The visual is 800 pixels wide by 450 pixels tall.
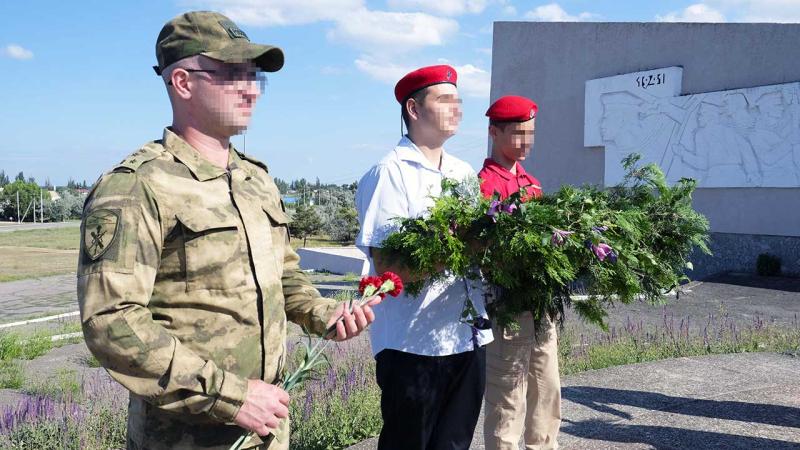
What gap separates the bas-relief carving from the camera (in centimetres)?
1343

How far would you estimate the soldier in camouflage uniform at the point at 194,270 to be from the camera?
5.67 ft

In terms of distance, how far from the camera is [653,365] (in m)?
6.24

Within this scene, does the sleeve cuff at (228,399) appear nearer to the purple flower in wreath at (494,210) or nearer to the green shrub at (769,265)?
the purple flower in wreath at (494,210)

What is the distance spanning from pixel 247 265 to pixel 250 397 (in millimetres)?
395

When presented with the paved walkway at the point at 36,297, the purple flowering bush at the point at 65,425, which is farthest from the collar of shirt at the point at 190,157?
the paved walkway at the point at 36,297

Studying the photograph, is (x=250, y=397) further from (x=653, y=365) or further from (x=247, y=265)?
(x=653, y=365)

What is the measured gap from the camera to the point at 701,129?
14.6 metres

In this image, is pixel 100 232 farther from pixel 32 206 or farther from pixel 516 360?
pixel 32 206

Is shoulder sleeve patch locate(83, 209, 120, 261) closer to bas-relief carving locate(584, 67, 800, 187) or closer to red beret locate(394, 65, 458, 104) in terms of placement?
red beret locate(394, 65, 458, 104)

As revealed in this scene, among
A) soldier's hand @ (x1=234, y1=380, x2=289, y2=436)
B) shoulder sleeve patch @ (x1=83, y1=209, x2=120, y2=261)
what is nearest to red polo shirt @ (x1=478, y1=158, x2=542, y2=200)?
soldier's hand @ (x1=234, y1=380, x2=289, y2=436)

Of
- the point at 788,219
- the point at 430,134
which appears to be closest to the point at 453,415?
the point at 430,134

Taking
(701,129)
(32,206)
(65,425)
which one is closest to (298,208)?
(701,129)

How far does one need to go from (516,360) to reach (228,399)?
2.00 m

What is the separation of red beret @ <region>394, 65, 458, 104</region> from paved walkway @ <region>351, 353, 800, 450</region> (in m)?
2.30
